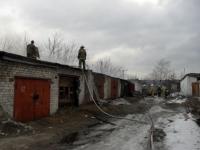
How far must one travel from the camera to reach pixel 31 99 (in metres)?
14.1

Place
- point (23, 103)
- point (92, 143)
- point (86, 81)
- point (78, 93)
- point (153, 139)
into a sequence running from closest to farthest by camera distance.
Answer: point (92, 143), point (153, 139), point (23, 103), point (78, 93), point (86, 81)

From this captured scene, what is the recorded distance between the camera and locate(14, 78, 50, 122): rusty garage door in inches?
512

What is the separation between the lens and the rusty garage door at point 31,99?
42.7 ft

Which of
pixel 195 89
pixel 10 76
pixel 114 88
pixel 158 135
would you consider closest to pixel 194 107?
pixel 114 88

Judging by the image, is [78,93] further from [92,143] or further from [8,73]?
[92,143]

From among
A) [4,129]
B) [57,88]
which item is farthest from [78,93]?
[4,129]

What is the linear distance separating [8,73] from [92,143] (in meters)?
5.52

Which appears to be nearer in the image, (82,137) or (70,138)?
(70,138)

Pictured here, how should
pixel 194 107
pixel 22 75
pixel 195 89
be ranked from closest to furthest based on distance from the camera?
1. pixel 22 75
2. pixel 194 107
3. pixel 195 89

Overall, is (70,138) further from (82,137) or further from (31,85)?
(31,85)

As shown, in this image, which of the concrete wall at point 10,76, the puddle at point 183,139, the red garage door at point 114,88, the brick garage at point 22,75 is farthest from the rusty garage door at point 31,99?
the red garage door at point 114,88

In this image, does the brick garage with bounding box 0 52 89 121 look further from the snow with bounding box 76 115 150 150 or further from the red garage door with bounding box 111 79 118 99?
the red garage door with bounding box 111 79 118 99

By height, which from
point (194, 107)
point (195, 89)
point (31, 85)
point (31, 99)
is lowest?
point (194, 107)

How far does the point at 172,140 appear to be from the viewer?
33.2ft
